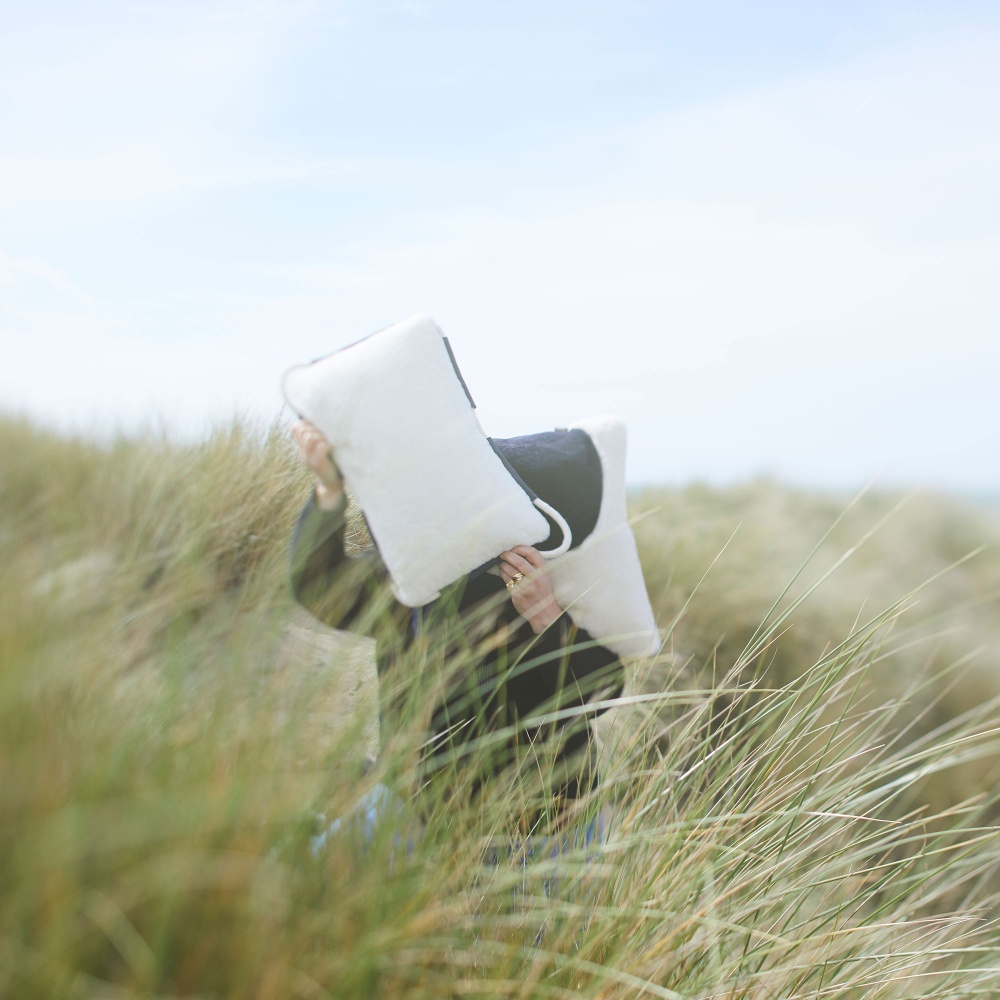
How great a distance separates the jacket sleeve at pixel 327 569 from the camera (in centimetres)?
141

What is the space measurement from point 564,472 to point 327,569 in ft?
2.69

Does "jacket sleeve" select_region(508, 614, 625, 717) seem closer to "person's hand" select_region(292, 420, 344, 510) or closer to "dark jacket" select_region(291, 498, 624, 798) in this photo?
"dark jacket" select_region(291, 498, 624, 798)

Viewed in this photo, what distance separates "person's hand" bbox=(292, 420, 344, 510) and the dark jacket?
4cm

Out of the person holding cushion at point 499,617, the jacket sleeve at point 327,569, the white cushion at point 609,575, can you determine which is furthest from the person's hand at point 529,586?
the jacket sleeve at point 327,569

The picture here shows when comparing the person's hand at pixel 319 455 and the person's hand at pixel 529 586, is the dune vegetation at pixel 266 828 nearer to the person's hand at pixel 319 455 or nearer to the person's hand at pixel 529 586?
the person's hand at pixel 319 455

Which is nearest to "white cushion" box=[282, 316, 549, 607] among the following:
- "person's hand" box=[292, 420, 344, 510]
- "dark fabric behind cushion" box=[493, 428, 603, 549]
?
"person's hand" box=[292, 420, 344, 510]

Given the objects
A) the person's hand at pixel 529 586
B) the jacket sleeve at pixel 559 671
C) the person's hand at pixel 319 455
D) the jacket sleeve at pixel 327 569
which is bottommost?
the jacket sleeve at pixel 559 671

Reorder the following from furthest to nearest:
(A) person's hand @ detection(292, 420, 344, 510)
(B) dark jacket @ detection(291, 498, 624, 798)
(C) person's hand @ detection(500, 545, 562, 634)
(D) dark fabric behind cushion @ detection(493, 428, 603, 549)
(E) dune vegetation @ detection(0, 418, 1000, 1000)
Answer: (D) dark fabric behind cushion @ detection(493, 428, 603, 549) → (C) person's hand @ detection(500, 545, 562, 634) → (A) person's hand @ detection(292, 420, 344, 510) → (B) dark jacket @ detection(291, 498, 624, 798) → (E) dune vegetation @ detection(0, 418, 1000, 1000)

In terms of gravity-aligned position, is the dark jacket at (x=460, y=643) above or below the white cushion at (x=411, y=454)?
below

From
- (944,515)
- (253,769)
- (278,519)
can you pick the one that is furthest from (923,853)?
(944,515)

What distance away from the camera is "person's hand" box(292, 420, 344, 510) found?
1.61 meters

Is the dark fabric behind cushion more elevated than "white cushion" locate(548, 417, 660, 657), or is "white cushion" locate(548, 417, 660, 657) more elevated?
the dark fabric behind cushion

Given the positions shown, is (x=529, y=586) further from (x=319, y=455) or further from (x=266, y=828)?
(x=266, y=828)

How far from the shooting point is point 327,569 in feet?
5.00
